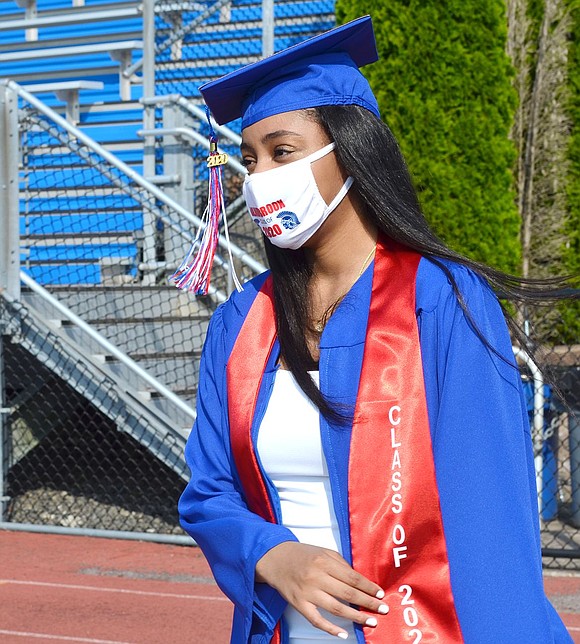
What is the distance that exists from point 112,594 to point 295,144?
4.42m

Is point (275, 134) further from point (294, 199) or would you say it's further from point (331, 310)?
point (331, 310)

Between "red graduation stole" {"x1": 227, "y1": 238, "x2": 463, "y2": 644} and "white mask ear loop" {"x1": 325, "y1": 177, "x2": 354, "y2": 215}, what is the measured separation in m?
0.26

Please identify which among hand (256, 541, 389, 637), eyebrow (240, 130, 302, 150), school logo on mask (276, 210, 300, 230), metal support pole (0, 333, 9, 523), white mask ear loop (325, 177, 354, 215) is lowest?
metal support pole (0, 333, 9, 523)

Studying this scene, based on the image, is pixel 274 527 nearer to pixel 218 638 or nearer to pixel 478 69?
pixel 218 638

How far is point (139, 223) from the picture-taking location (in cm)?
1020

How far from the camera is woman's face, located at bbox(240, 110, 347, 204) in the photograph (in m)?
2.02

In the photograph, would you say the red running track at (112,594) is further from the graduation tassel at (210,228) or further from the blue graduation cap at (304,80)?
the blue graduation cap at (304,80)

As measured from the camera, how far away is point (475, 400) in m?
1.75

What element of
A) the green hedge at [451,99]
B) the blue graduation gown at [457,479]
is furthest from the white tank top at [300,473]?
the green hedge at [451,99]

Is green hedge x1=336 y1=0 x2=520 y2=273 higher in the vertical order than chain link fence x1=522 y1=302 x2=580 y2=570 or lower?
higher

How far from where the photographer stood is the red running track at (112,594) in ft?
17.1

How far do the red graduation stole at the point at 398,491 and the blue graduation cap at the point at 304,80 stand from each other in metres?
0.43

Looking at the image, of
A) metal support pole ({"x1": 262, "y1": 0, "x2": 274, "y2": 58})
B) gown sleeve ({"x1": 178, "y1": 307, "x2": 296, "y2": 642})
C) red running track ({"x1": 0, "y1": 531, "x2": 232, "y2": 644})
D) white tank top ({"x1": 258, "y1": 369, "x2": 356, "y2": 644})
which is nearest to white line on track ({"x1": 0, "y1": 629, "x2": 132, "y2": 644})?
red running track ({"x1": 0, "y1": 531, "x2": 232, "y2": 644})

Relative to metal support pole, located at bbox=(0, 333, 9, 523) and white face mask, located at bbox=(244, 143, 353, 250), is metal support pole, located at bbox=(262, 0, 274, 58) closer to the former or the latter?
metal support pole, located at bbox=(0, 333, 9, 523)
